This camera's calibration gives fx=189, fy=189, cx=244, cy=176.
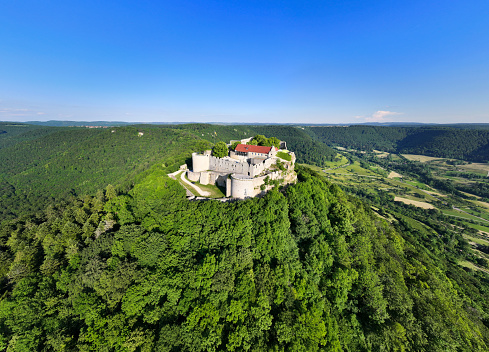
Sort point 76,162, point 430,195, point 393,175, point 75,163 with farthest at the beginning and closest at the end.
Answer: point 393,175
point 76,162
point 75,163
point 430,195

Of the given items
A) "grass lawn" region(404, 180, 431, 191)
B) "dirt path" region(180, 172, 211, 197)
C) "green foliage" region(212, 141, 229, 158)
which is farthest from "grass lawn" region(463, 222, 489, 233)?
"dirt path" region(180, 172, 211, 197)

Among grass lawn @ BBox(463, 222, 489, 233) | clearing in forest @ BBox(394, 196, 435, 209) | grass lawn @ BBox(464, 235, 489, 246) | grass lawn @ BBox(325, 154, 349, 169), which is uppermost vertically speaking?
grass lawn @ BBox(325, 154, 349, 169)

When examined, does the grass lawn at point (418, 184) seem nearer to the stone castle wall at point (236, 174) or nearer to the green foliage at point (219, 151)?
the stone castle wall at point (236, 174)

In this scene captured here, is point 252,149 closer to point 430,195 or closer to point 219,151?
point 219,151

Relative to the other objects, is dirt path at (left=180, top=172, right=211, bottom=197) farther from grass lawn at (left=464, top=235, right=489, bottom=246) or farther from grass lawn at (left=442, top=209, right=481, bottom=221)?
grass lawn at (left=442, top=209, right=481, bottom=221)

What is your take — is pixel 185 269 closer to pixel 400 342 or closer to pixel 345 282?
pixel 345 282

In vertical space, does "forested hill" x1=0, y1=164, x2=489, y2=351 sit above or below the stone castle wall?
below

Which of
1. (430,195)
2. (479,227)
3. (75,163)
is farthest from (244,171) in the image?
(430,195)
